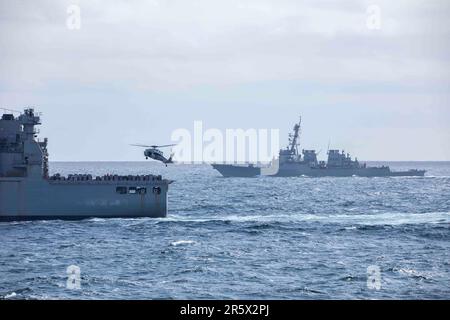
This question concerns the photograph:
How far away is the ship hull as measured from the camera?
65.4 meters

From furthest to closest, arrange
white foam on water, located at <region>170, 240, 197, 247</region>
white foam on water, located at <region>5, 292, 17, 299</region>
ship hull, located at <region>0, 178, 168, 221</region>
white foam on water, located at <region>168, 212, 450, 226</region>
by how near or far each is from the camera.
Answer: white foam on water, located at <region>168, 212, 450, 226</region> → ship hull, located at <region>0, 178, 168, 221</region> → white foam on water, located at <region>170, 240, 197, 247</region> → white foam on water, located at <region>5, 292, 17, 299</region>

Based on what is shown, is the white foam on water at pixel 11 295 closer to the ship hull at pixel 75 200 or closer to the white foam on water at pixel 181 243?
the white foam on water at pixel 181 243

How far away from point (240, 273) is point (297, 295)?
665 centimetres

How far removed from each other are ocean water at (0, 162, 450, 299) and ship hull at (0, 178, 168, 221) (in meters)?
1.12

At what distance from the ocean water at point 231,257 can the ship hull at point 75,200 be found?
1.12m

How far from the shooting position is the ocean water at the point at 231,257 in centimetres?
3566

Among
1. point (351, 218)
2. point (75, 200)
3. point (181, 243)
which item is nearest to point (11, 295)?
point (181, 243)

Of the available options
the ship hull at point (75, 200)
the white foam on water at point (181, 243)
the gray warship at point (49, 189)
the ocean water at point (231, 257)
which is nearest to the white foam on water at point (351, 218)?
the ocean water at point (231, 257)

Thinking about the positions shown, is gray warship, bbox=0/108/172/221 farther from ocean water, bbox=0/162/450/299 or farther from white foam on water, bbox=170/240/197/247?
white foam on water, bbox=170/240/197/247

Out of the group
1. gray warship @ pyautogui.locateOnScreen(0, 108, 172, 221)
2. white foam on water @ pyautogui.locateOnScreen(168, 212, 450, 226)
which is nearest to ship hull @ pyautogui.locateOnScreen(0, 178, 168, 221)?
gray warship @ pyautogui.locateOnScreen(0, 108, 172, 221)

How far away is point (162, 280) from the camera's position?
38.5m

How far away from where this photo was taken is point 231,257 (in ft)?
156
